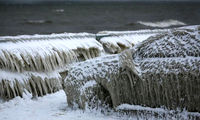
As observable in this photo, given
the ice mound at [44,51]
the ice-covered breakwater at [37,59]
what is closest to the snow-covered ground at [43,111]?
the ice-covered breakwater at [37,59]

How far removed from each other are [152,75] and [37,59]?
2.22 metres

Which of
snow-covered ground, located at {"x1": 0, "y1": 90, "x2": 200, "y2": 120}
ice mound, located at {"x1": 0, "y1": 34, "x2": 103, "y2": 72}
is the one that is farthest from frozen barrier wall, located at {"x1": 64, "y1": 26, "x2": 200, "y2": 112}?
ice mound, located at {"x1": 0, "y1": 34, "x2": 103, "y2": 72}

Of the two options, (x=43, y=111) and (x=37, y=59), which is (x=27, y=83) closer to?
(x=37, y=59)

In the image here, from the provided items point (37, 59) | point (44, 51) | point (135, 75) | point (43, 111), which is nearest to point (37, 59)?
point (37, 59)

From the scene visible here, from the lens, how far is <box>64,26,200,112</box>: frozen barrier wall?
123 inches

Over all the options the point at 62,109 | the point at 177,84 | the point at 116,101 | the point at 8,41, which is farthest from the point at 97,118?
the point at 8,41

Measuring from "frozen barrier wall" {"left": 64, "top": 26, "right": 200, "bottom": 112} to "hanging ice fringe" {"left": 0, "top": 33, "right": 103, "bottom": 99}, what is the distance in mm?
1238

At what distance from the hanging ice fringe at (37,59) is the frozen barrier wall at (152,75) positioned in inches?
48.7

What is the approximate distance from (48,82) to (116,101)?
1.80 meters

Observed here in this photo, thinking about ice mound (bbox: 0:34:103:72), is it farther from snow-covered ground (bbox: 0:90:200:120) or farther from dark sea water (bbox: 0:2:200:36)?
dark sea water (bbox: 0:2:200:36)

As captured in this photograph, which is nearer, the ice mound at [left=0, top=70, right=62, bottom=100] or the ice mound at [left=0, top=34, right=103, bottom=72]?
the ice mound at [left=0, top=70, right=62, bottom=100]

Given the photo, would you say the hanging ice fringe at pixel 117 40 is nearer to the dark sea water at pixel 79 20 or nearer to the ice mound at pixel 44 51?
the ice mound at pixel 44 51

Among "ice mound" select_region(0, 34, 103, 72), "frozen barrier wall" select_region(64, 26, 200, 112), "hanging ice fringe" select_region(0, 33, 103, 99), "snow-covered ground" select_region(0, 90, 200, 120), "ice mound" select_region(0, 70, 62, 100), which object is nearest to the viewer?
"frozen barrier wall" select_region(64, 26, 200, 112)

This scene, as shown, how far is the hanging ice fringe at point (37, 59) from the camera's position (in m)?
4.61
